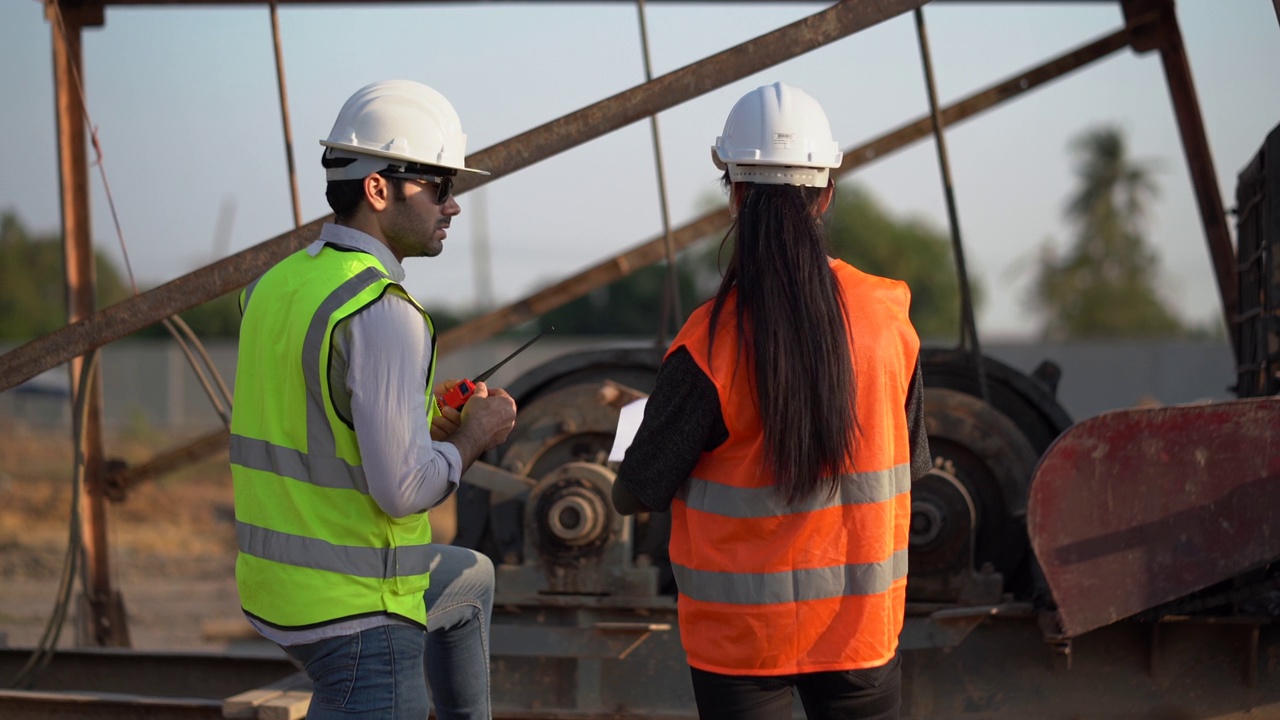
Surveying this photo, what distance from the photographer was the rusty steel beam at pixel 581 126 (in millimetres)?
3746

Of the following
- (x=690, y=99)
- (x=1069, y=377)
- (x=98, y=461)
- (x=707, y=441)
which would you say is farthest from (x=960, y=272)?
(x=1069, y=377)

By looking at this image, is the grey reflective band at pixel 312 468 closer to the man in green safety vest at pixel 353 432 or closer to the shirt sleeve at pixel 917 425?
the man in green safety vest at pixel 353 432

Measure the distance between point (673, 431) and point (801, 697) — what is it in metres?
0.58

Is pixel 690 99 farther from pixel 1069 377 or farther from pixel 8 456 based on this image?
pixel 1069 377

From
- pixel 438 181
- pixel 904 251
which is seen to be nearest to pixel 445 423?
pixel 438 181

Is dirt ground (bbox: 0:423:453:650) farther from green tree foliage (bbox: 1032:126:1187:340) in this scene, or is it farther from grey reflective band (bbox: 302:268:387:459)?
green tree foliage (bbox: 1032:126:1187:340)

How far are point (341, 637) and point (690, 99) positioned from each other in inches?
84.0

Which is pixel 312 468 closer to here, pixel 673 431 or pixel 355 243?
pixel 355 243

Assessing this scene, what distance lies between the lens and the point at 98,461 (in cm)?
555

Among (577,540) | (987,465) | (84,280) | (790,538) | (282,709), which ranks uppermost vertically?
(84,280)

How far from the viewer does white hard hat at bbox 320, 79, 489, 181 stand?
2.43 m

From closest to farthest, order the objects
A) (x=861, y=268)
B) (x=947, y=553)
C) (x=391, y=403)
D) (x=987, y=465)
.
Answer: (x=391, y=403) < (x=947, y=553) < (x=987, y=465) < (x=861, y=268)

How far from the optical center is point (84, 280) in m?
5.51

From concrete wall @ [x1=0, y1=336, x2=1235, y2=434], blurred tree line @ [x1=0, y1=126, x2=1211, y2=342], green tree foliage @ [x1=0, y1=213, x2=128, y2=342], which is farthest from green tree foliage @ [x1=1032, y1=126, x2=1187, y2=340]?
green tree foliage @ [x1=0, y1=213, x2=128, y2=342]
